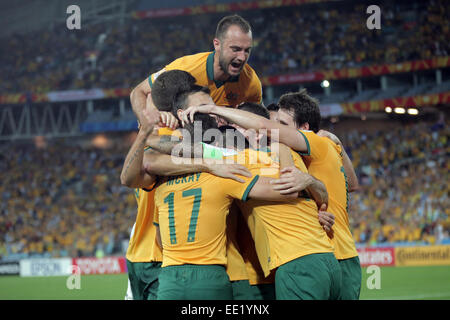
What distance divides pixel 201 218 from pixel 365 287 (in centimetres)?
1240

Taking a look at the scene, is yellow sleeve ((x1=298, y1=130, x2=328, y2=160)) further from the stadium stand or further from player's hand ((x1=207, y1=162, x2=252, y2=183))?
the stadium stand

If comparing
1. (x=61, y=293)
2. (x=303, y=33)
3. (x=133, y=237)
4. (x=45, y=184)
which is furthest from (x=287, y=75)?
(x=133, y=237)

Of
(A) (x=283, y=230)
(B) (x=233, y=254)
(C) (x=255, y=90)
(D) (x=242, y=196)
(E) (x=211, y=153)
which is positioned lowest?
(B) (x=233, y=254)

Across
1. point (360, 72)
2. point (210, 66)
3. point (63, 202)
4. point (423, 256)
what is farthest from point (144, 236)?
point (360, 72)

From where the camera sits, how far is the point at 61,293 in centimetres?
1681

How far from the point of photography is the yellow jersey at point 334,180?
4992mm

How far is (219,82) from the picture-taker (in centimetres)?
741

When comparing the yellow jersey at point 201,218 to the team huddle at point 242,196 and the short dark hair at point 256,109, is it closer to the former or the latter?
the team huddle at point 242,196

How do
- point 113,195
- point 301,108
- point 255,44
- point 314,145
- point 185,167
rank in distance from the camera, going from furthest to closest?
point 255,44 → point 113,195 → point 301,108 → point 314,145 → point 185,167

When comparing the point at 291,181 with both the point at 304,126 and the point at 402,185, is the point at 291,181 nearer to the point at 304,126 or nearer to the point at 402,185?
the point at 304,126

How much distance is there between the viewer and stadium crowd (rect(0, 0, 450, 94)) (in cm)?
3478

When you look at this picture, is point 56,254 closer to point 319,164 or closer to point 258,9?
point 258,9

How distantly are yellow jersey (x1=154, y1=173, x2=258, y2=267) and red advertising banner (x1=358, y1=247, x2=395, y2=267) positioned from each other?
59.0 ft

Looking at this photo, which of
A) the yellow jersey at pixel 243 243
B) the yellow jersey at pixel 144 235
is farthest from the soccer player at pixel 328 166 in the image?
the yellow jersey at pixel 144 235
